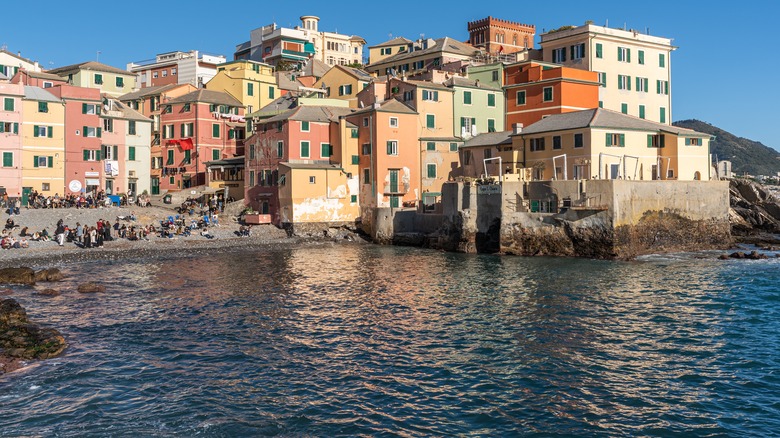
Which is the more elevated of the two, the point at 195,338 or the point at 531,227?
the point at 531,227

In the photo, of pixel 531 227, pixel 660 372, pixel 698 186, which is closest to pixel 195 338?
pixel 660 372

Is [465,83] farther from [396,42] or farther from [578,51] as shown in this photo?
[396,42]

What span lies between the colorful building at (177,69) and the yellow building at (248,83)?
45.8ft

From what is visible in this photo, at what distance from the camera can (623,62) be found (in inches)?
2938

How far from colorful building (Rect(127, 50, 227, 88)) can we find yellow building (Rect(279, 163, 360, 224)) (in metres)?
44.9

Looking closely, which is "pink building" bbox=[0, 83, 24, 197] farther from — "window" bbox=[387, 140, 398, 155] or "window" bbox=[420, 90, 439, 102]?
"window" bbox=[420, 90, 439, 102]

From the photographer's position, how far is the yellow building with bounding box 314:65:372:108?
8306 centimetres

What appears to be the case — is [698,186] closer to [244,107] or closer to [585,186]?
[585,186]

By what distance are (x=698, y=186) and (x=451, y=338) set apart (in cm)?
3412

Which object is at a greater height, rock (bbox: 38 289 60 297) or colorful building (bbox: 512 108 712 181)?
colorful building (bbox: 512 108 712 181)

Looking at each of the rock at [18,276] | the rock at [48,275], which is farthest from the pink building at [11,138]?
the rock at [48,275]

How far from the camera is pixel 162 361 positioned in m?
23.1

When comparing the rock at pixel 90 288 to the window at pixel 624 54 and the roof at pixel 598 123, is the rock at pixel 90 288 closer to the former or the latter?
the roof at pixel 598 123

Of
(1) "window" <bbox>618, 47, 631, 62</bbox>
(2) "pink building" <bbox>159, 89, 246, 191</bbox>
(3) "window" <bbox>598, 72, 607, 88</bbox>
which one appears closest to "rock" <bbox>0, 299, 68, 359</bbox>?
(2) "pink building" <bbox>159, 89, 246, 191</bbox>
